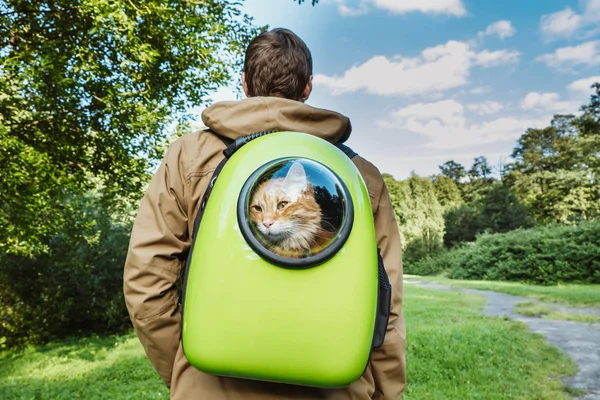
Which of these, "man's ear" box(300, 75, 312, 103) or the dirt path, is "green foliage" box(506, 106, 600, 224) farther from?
"man's ear" box(300, 75, 312, 103)

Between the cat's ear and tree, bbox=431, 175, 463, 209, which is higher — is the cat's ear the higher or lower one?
the lower one

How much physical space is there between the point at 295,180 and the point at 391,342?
668 millimetres

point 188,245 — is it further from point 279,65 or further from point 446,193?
point 446,193

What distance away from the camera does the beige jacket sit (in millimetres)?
1320

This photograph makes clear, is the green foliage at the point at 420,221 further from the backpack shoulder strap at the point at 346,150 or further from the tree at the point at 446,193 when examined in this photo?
the backpack shoulder strap at the point at 346,150

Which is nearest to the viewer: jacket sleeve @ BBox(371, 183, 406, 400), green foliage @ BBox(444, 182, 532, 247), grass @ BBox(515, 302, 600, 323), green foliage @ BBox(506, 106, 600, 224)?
jacket sleeve @ BBox(371, 183, 406, 400)

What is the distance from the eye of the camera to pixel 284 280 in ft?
3.49

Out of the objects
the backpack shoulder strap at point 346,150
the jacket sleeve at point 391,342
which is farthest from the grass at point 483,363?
the backpack shoulder strap at point 346,150

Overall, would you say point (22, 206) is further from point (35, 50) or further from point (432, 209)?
point (432, 209)

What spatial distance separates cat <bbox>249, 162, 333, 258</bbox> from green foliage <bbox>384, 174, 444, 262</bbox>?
32708 millimetres

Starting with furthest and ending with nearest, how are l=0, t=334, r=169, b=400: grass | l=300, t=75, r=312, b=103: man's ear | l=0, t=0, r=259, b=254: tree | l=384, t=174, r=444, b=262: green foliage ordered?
l=384, t=174, r=444, b=262: green foliage → l=0, t=334, r=169, b=400: grass → l=0, t=0, r=259, b=254: tree → l=300, t=75, r=312, b=103: man's ear

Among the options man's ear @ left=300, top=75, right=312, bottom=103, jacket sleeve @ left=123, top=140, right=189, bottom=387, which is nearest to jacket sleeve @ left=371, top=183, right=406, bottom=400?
man's ear @ left=300, top=75, right=312, bottom=103

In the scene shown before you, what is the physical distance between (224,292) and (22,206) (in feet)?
18.5

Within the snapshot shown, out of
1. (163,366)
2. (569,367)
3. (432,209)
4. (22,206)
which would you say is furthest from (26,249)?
(432,209)
